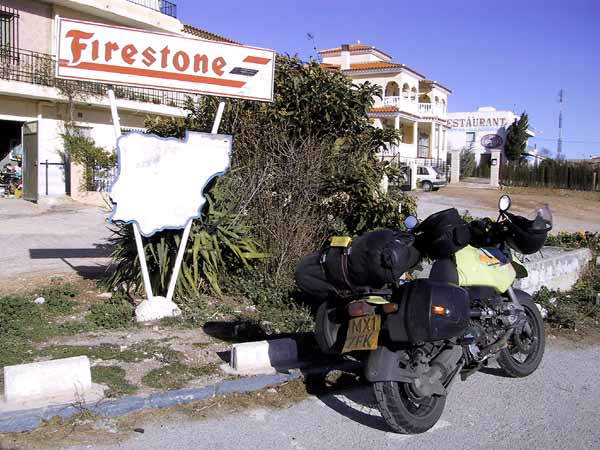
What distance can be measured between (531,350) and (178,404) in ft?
10.4

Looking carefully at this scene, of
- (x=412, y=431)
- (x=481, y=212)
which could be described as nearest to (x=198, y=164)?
(x=412, y=431)

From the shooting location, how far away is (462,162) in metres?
48.4

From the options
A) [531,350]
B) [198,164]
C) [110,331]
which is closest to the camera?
[531,350]

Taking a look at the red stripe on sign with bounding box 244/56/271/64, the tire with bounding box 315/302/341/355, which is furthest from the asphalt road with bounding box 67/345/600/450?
the red stripe on sign with bounding box 244/56/271/64

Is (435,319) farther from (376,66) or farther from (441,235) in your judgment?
(376,66)

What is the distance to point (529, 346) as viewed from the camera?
564 centimetres

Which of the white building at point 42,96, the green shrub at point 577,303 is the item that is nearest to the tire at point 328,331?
the green shrub at point 577,303

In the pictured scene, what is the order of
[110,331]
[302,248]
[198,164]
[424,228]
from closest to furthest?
[424,228] < [110,331] < [198,164] < [302,248]

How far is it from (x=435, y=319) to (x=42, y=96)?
1962 centimetres

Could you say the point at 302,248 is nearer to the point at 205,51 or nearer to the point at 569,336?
the point at 205,51

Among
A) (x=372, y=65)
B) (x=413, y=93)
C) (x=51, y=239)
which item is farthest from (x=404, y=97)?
(x=51, y=239)

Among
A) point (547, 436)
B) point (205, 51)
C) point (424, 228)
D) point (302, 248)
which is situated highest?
point (205, 51)

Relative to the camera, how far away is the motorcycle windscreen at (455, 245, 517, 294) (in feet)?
15.7

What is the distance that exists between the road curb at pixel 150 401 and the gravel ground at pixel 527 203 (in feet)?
47.7
